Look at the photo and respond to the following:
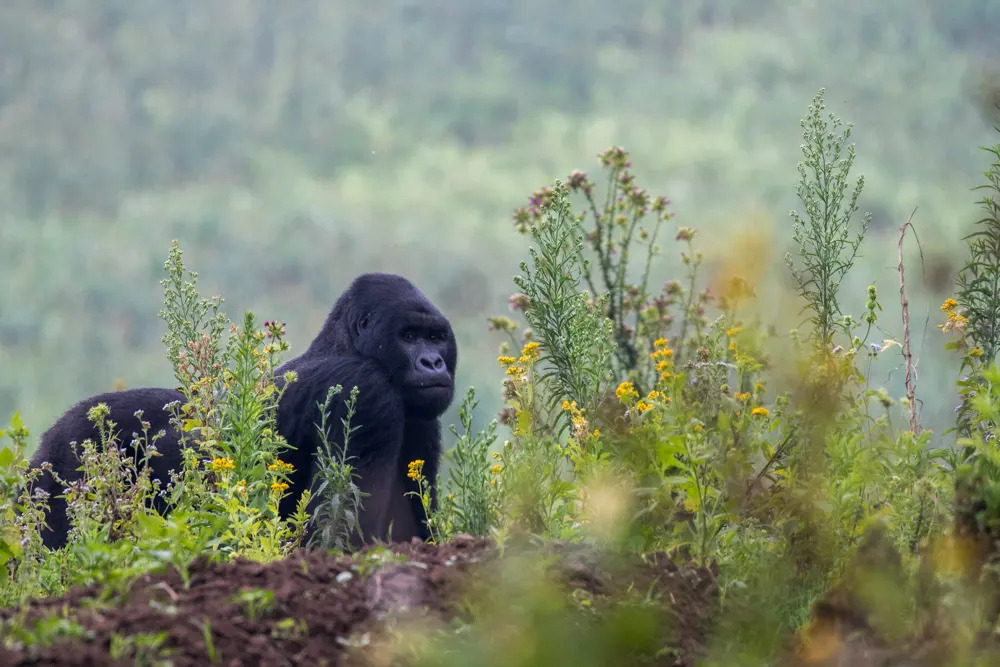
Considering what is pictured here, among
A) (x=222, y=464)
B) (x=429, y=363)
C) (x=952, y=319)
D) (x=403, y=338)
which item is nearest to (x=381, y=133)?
(x=403, y=338)

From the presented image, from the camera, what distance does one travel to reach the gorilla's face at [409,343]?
23.3ft

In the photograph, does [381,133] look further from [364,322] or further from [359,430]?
[359,430]

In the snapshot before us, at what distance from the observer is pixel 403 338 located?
23.7ft

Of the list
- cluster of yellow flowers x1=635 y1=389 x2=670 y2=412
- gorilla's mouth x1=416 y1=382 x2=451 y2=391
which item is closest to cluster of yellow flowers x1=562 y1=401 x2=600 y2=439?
cluster of yellow flowers x1=635 y1=389 x2=670 y2=412

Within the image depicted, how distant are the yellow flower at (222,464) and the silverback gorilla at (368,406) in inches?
74.8

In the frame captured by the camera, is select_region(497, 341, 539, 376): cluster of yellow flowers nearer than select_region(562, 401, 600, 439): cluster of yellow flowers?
No

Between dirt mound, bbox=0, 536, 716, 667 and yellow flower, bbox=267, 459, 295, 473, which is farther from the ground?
yellow flower, bbox=267, 459, 295, 473

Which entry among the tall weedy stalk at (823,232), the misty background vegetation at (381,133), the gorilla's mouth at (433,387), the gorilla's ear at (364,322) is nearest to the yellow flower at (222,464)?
the gorilla's mouth at (433,387)

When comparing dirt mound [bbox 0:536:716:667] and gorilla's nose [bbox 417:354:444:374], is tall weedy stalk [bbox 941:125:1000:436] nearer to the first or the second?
dirt mound [bbox 0:536:716:667]

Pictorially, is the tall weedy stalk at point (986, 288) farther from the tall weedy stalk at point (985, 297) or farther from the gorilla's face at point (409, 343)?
the gorilla's face at point (409, 343)

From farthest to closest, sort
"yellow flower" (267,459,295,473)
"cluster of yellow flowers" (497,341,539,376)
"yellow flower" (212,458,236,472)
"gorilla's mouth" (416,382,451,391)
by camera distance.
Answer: "gorilla's mouth" (416,382,451,391) → "cluster of yellow flowers" (497,341,539,376) → "yellow flower" (267,459,295,473) → "yellow flower" (212,458,236,472)

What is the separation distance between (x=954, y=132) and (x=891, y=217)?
8129 mm

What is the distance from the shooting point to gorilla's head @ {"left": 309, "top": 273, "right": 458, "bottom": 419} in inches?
280

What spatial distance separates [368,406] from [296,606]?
3586 mm
